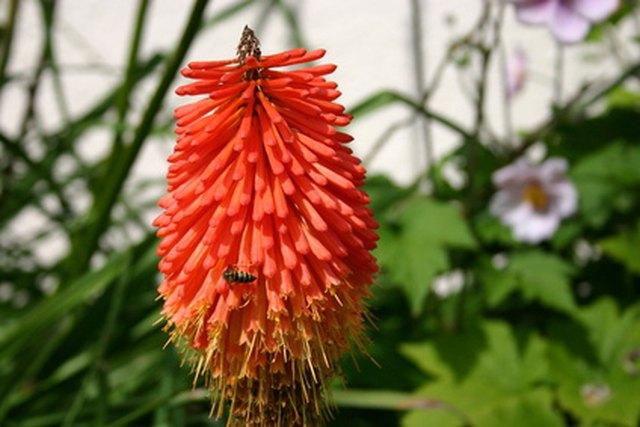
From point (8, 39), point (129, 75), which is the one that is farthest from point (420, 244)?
point (8, 39)

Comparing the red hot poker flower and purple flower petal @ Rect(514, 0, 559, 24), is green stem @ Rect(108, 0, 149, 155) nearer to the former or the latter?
the red hot poker flower

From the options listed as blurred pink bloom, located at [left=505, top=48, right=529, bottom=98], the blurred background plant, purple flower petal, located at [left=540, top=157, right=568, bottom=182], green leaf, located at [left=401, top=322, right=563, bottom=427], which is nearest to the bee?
the blurred background plant

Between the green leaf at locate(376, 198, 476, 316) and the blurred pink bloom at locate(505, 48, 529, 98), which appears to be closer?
the green leaf at locate(376, 198, 476, 316)

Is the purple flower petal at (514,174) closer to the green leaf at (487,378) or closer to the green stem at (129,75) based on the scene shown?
the green leaf at (487,378)

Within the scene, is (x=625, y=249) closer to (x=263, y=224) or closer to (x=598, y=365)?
(x=598, y=365)

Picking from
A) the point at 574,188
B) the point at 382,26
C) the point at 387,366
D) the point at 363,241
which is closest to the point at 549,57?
the point at 382,26

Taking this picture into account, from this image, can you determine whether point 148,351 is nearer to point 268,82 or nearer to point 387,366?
point 387,366
